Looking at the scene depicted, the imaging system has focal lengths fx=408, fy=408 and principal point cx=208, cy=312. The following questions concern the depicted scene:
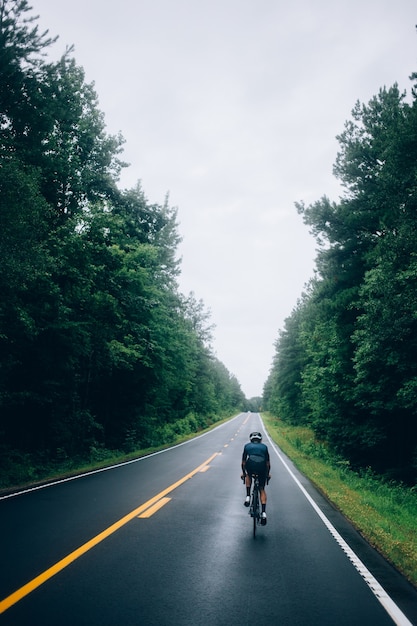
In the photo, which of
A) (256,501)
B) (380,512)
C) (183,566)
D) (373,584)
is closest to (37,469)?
(256,501)

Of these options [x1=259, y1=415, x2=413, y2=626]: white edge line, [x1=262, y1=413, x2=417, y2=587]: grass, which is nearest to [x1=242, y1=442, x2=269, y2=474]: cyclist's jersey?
[x1=259, y1=415, x2=413, y2=626]: white edge line

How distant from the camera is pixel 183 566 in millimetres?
5605

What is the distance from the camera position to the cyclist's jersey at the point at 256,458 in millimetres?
8164

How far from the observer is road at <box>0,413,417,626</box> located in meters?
4.25

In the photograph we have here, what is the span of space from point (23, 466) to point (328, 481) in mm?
10747

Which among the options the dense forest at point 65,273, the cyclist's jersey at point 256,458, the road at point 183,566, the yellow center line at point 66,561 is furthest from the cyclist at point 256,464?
the dense forest at point 65,273

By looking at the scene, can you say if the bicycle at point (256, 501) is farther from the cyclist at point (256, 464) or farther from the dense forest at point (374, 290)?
the dense forest at point (374, 290)

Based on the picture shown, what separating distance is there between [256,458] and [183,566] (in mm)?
3008

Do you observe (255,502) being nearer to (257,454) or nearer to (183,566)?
(257,454)

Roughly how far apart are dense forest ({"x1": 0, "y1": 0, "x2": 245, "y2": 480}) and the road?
635 cm

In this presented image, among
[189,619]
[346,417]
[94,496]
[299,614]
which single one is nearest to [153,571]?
[189,619]

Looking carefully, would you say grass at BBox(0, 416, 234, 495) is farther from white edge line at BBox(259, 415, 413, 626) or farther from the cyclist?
white edge line at BBox(259, 415, 413, 626)

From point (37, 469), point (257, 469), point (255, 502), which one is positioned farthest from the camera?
point (37, 469)

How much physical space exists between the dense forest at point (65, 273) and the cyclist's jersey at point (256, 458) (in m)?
7.57
